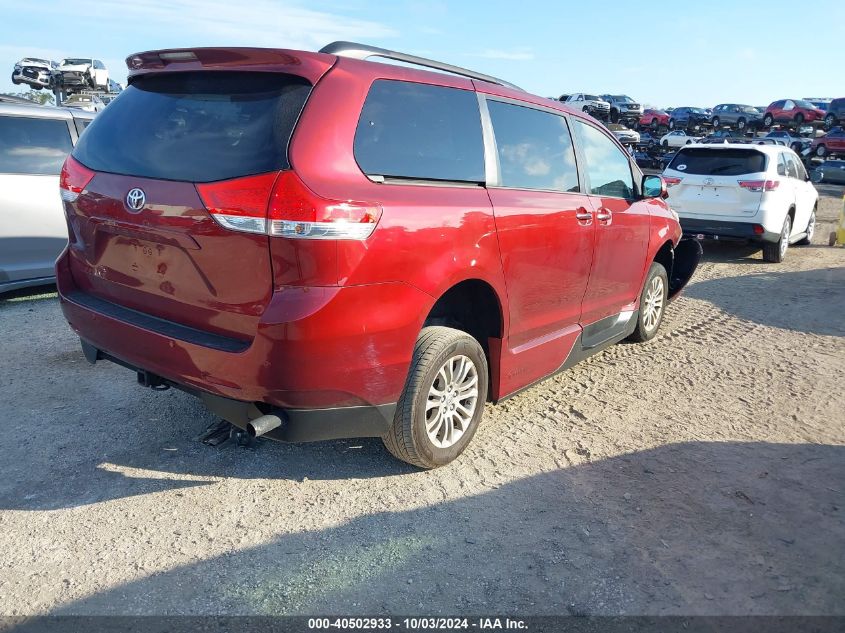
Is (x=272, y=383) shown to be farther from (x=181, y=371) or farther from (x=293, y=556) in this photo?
(x=293, y=556)

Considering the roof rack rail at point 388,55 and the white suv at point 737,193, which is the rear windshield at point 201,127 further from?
the white suv at point 737,193

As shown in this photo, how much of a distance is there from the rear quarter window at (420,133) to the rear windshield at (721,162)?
7657 millimetres

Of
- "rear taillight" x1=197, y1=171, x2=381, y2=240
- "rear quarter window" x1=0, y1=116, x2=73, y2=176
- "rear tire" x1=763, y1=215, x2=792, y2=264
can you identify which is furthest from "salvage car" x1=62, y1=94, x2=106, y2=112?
"rear tire" x1=763, y1=215, x2=792, y2=264

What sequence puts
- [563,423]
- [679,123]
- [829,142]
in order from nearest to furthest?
[563,423], [829,142], [679,123]

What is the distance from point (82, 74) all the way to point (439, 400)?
50.6 ft

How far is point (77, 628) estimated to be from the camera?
90.4 inches

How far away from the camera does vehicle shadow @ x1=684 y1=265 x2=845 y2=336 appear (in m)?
6.73

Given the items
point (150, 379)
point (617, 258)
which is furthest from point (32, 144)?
point (617, 258)

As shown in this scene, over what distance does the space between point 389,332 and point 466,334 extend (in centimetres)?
62

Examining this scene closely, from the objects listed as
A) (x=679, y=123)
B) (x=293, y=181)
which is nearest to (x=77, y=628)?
(x=293, y=181)

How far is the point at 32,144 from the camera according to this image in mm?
6375

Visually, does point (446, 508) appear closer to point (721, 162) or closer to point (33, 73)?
point (721, 162)

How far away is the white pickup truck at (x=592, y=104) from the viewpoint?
39531 millimetres

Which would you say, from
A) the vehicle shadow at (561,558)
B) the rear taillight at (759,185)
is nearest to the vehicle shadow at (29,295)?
the vehicle shadow at (561,558)
